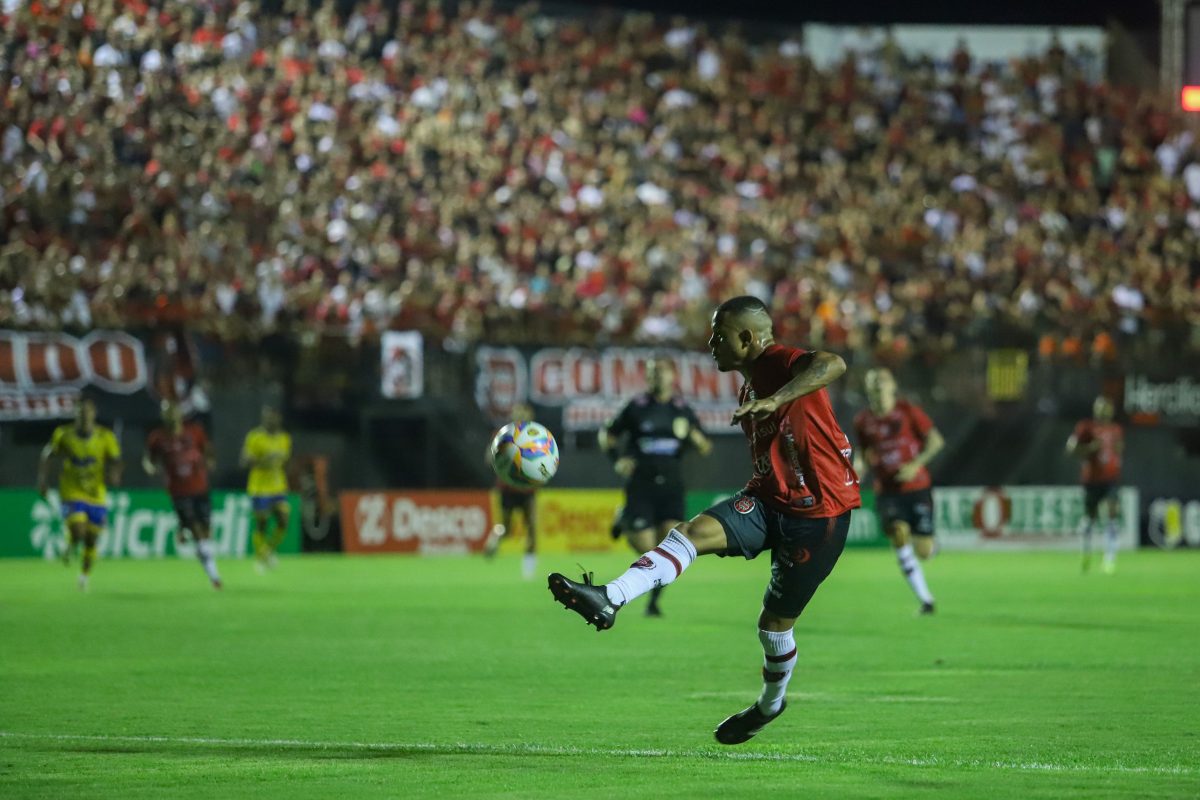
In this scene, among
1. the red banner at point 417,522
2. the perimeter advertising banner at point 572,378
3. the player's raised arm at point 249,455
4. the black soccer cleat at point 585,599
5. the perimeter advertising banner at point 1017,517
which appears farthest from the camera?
the perimeter advertising banner at point 1017,517

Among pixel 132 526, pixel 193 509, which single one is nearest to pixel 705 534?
pixel 193 509

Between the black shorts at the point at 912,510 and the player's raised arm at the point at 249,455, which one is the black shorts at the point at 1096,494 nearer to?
the black shorts at the point at 912,510

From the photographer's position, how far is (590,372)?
1208 inches

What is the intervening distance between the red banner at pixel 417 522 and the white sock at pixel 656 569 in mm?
22459

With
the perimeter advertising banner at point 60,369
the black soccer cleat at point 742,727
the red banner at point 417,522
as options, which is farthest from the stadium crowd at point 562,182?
the black soccer cleat at point 742,727

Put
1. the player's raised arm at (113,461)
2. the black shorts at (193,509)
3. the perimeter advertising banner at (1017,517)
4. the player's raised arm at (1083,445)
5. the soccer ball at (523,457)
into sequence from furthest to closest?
1. the perimeter advertising banner at (1017,517)
2. the player's raised arm at (1083,445)
3. the black shorts at (193,509)
4. the player's raised arm at (113,461)
5. the soccer ball at (523,457)

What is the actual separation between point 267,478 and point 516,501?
3.67m

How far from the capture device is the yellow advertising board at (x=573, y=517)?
31906 mm

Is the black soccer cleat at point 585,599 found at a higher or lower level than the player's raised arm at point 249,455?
higher

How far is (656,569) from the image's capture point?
28.6 ft

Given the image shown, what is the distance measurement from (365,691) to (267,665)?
198cm

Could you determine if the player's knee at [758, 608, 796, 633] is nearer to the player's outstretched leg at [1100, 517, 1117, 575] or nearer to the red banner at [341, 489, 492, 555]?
the player's outstretched leg at [1100, 517, 1117, 575]

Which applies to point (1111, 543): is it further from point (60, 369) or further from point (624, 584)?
point (624, 584)

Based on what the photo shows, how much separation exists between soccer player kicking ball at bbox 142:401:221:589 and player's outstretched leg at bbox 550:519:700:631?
51.0 feet
